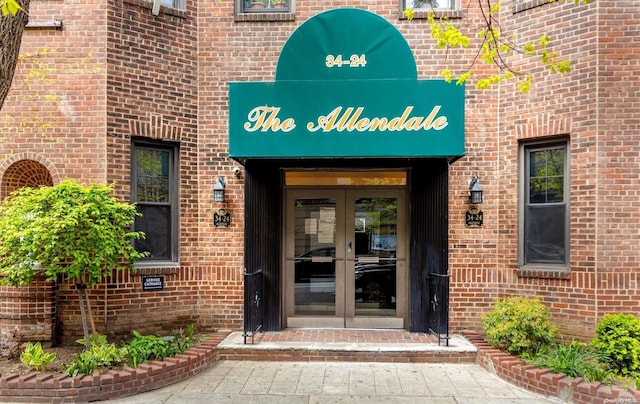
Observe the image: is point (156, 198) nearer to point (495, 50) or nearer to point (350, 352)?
point (350, 352)

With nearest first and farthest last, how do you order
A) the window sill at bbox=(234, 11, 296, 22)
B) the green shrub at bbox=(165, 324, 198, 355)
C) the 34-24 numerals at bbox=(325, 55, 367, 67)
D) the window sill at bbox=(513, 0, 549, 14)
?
the green shrub at bbox=(165, 324, 198, 355) → the 34-24 numerals at bbox=(325, 55, 367, 67) → the window sill at bbox=(513, 0, 549, 14) → the window sill at bbox=(234, 11, 296, 22)

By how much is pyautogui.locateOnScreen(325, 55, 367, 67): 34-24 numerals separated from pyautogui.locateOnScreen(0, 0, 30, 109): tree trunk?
343cm

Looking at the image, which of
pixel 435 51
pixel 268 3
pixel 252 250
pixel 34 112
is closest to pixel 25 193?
pixel 34 112

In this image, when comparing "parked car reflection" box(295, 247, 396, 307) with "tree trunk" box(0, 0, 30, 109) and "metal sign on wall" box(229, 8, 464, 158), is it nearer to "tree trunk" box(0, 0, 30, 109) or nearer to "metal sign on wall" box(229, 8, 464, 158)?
"metal sign on wall" box(229, 8, 464, 158)

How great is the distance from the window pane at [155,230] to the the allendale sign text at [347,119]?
1.93m

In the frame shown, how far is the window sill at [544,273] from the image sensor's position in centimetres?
571

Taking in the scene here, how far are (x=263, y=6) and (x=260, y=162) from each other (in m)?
2.74

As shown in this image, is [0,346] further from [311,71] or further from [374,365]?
[311,71]

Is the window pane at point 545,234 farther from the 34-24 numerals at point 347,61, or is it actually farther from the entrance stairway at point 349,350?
the 34-24 numerals at point 347,61

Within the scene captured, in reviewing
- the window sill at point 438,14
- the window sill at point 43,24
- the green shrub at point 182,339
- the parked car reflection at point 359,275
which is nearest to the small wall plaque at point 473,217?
the parked car reflection at point 359,275

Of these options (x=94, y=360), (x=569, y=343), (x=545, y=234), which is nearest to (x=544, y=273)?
(x=545, y=234)

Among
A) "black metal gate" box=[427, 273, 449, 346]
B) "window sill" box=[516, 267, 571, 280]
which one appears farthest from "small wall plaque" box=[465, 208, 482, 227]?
"black metal gate" box=[427, 273, 449, 346]

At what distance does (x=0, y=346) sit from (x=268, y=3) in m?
6.63

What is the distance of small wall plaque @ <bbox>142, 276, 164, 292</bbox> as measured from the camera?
616 centimetres
